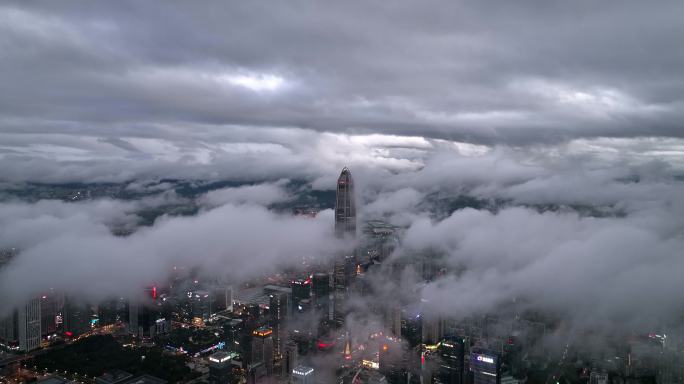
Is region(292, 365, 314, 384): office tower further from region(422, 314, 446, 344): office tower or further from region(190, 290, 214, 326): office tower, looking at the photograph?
region(190, 290, 214, 326): office tower

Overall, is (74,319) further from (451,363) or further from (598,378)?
(598,378)

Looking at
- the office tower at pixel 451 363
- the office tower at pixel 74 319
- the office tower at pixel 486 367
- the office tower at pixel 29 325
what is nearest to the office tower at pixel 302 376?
the office tower at pixel 451 363

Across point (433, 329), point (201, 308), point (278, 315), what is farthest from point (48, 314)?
point (433, 329)

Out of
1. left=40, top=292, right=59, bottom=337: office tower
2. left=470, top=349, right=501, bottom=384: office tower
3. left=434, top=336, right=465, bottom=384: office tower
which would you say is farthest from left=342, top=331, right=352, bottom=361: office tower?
left=40, top=292, right=59, bottom=337: office tower

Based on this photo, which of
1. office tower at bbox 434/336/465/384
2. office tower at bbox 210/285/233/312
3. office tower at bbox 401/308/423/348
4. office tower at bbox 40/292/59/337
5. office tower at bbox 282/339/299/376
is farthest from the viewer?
office tower at bbox 210/285/233/312

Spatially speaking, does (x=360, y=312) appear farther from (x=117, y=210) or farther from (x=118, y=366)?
(x=117, y=210)

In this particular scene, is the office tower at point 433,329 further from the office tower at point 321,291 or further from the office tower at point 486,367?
the office tower at point 321,291
